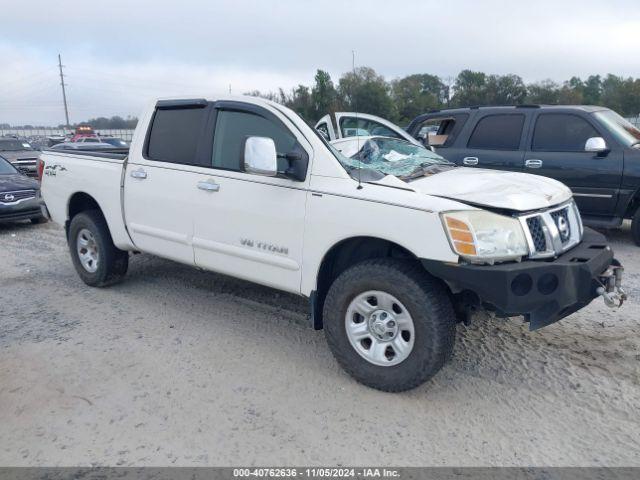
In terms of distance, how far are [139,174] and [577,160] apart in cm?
565

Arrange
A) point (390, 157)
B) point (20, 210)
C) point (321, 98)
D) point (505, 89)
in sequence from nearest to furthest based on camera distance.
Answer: point (390, 157), point (321, 98), point (20, 210), point (505, 89)

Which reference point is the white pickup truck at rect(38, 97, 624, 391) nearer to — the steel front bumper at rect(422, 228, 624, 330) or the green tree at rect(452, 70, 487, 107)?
the steel front bumper at rect(422, 228, 624, 330)

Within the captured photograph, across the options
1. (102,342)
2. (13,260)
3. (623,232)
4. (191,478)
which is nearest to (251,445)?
(191,478)

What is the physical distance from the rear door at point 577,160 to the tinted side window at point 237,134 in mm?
4666

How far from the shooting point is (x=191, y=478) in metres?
2.69

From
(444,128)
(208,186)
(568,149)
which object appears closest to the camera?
(208,186)

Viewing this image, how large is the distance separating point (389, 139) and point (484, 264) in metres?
2.21

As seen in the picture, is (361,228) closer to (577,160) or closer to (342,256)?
(342,256)

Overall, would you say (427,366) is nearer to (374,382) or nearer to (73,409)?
(374,382)

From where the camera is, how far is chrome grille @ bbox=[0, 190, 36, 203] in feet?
29.7

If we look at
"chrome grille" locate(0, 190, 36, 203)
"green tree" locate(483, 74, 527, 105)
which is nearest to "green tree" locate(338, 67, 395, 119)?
"chrome grille" locate(0, 190, 36, 203)

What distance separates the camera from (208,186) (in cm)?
424

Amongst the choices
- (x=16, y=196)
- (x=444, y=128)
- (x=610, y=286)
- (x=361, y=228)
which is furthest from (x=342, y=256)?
(x=16, y=196)

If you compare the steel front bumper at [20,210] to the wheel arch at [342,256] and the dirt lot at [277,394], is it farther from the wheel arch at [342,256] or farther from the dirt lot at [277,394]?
the wheel arch at [342,256]
